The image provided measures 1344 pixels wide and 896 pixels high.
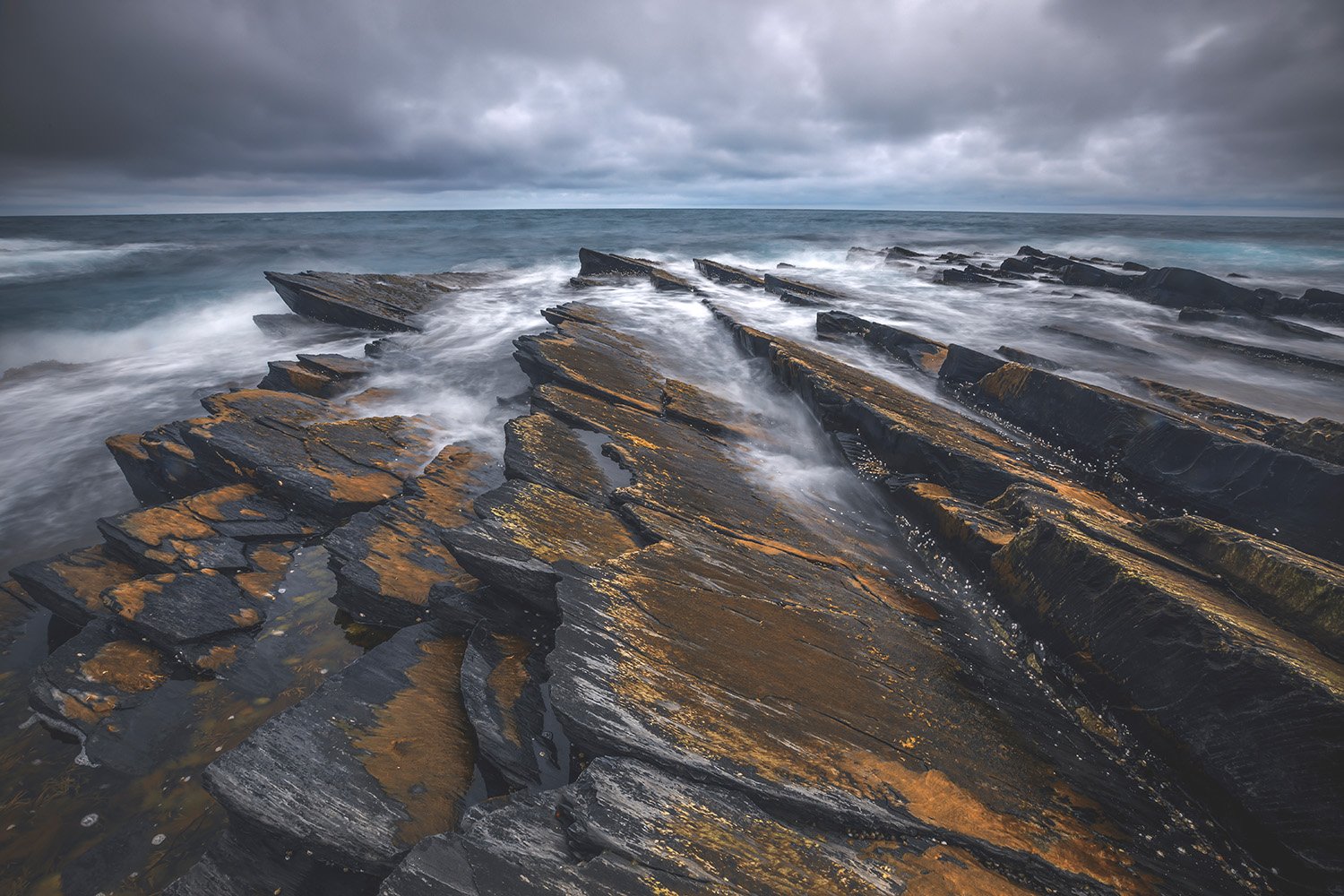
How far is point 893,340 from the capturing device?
48.0 feet

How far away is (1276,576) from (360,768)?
6955 millimetres

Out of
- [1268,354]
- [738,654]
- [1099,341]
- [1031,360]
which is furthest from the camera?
[1099,341]

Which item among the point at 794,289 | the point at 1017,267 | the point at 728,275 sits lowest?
the point at 794,289

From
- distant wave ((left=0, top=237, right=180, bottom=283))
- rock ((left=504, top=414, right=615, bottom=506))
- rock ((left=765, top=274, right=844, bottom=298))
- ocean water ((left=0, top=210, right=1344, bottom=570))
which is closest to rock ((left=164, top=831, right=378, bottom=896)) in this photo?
rock ((left=504, top=414, right=615, bottom=506))

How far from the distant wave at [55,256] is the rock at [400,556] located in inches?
2062

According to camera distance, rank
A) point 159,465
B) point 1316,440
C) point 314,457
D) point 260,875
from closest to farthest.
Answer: point 260,875, point 1316,440, point 314,457, point 159,465

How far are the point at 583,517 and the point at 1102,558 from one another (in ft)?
15.0

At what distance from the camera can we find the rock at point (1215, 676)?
3.26m

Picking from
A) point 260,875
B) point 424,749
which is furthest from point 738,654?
point 260,875

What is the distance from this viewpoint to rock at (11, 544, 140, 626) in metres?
6.11

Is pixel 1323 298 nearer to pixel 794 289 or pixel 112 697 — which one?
pixel 794 289

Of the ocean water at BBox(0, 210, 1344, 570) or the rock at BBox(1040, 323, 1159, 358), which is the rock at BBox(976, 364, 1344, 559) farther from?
the rock at BBox(1040, 323, 1159, 358)

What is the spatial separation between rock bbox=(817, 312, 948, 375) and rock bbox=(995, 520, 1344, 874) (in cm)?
865

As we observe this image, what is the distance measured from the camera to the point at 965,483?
7.30 meters
